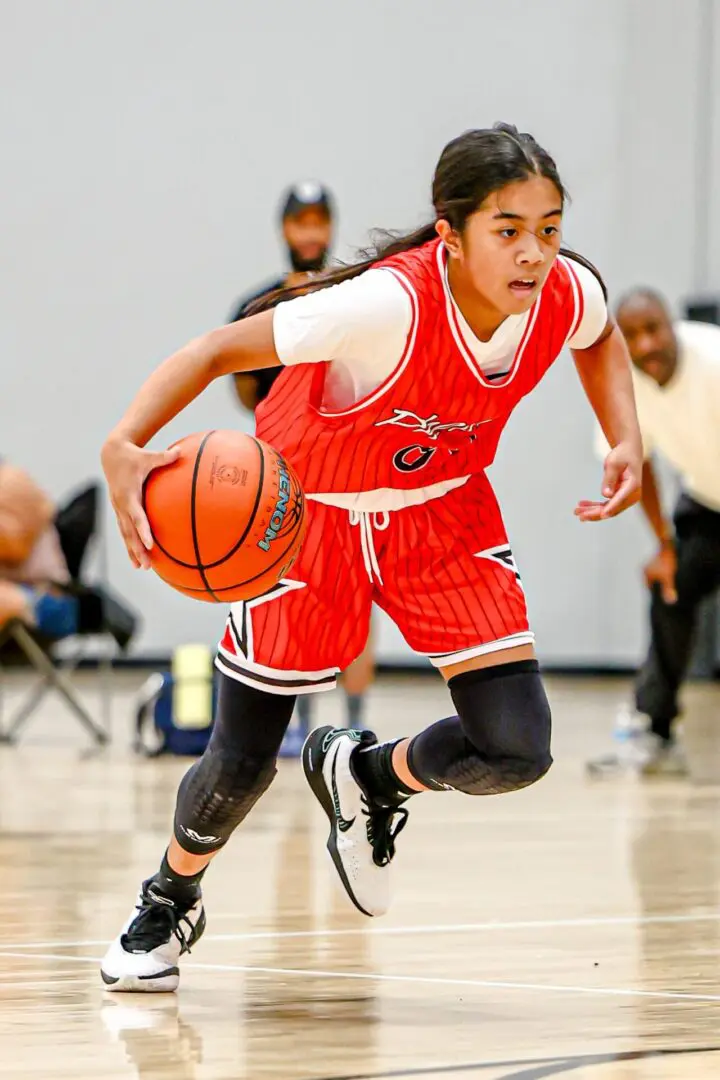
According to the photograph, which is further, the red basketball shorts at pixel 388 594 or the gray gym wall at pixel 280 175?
the gray gym wall at pixel 280 175

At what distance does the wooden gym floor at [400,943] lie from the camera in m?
2.78

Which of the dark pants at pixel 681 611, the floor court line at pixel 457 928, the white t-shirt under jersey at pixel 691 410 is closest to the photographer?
the floor court line at pixel 457 928

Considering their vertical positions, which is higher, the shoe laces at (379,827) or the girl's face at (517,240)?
the girl's face at (517,240)

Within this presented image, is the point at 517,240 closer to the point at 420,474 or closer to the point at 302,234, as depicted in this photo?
the point at 420,474

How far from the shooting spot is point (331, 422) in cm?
325

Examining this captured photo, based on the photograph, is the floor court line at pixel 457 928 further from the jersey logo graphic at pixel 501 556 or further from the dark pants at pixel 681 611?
the dark pants at pixel 681 611

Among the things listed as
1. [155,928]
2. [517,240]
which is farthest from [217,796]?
[517,240]

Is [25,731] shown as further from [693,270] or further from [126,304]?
[693,270]

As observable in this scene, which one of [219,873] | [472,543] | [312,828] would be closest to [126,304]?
[312,828]

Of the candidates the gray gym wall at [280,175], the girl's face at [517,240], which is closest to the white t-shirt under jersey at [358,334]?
the girl's face at [517,240]

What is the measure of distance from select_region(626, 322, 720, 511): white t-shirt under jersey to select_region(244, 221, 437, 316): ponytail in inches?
133

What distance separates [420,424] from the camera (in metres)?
3.20

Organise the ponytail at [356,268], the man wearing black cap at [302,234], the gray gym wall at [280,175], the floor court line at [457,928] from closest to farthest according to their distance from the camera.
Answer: the ponytail at [356,268] < the floor court line at [457,928] < the man wearing black cap at [302,234] < the gray gym wall at [280,175]

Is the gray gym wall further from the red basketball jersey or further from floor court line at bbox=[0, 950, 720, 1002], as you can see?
the red basketball jersey
